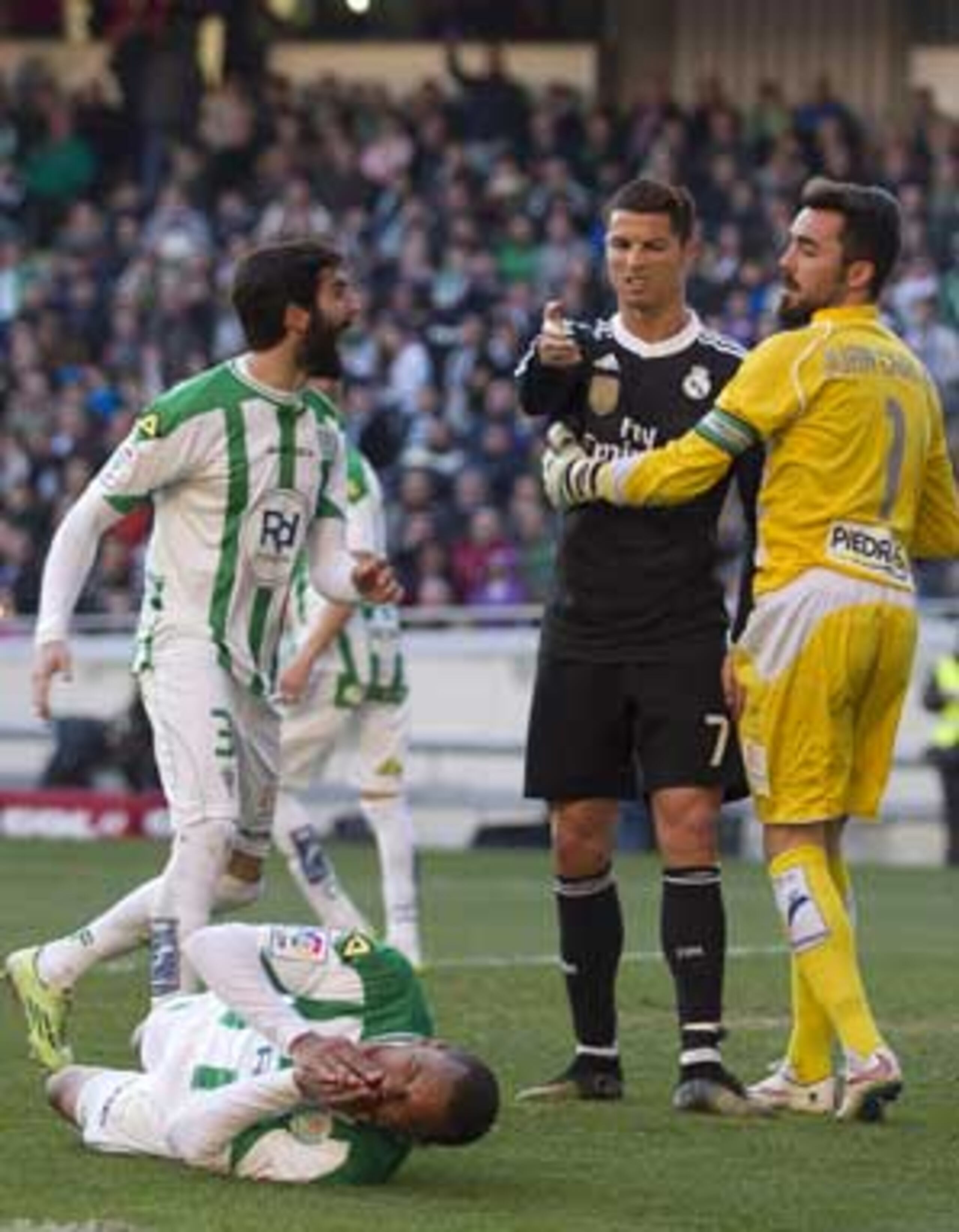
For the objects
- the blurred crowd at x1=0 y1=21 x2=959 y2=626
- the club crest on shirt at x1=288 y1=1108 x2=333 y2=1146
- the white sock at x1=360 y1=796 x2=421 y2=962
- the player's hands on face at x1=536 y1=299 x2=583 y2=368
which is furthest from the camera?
the blurred crowd at x1=0 y1=21 x2=959 y2=626

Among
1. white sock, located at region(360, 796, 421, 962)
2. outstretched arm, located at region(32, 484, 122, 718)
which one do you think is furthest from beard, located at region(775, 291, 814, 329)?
white sock, located at region(360, 796, 421, 962)

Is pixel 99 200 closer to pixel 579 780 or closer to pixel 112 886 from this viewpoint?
pixel 112 886

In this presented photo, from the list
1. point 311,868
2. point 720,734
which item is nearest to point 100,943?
point 720,734

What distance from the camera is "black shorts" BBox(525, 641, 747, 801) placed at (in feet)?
36.3

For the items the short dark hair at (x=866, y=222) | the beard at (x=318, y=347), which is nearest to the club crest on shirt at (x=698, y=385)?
the short dark hair at (x=866, y=222)

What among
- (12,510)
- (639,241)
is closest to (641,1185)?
(639,241)

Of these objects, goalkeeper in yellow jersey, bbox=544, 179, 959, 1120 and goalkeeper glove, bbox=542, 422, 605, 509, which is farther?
goalkeeper glove, bbox=542, 422, 605, 509

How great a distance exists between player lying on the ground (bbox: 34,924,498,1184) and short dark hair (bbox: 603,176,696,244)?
2.34 m

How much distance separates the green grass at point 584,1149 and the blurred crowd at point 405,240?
11.4 meters

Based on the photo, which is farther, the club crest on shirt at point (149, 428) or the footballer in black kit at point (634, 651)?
the club crest on shirt at point (149, 428)

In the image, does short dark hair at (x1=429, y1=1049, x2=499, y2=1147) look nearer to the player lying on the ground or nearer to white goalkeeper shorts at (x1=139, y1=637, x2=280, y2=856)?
the player lying on the ground

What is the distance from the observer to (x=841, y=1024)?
10625 mm

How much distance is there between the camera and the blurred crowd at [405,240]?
27.8 meters

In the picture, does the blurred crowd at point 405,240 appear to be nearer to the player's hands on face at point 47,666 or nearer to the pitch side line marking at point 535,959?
the pitch side line marking at point 535,959
